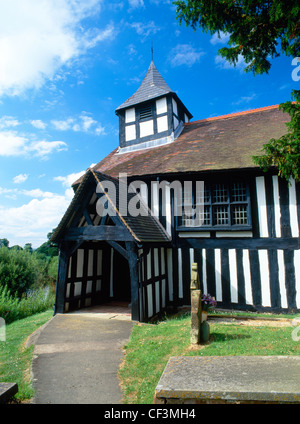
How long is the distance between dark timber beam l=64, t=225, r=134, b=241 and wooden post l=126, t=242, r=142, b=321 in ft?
0.99

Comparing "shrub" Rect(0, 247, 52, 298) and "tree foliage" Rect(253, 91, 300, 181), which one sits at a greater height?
"tree foliage" Rect(253, 91, 300, 181)

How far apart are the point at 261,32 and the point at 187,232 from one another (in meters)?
5.83

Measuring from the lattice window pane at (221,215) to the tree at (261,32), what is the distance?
276 centimetres

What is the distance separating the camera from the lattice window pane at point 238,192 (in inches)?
331

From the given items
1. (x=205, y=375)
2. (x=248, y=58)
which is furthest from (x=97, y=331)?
(x=248, y=58)

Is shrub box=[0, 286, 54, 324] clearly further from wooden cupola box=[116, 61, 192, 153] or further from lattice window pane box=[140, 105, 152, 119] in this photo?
lattice window pane box=[140, 105, 152, 119]

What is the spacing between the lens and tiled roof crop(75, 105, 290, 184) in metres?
8.63

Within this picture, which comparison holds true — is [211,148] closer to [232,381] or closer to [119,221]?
[119,221]

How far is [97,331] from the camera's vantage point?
6.41 m

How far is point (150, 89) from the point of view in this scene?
529 inches

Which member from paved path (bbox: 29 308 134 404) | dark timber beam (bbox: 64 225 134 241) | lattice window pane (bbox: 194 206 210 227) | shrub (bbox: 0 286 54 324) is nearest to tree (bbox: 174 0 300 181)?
lattice window pane (bbox: 194 206 210 227)

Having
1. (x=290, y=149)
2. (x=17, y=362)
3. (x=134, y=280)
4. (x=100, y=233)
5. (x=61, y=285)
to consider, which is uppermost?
(x=290, y=149)

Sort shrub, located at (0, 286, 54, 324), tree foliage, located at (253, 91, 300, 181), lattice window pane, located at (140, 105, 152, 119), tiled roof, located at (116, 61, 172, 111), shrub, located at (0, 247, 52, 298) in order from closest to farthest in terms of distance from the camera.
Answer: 1. tree foliage, located at (253, 91, 300, 181)
2. shrub, located at (0, 286, 54, 324)
3. tiled roof, located at (116, 61, 172, 111)
4. lattice window pane, located at (140, 105, 152, 119)
5. shrub, located at (0, 247, 52, 298)

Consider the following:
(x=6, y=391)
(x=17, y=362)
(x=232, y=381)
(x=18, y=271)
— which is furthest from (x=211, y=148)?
(x=18, y=271)
